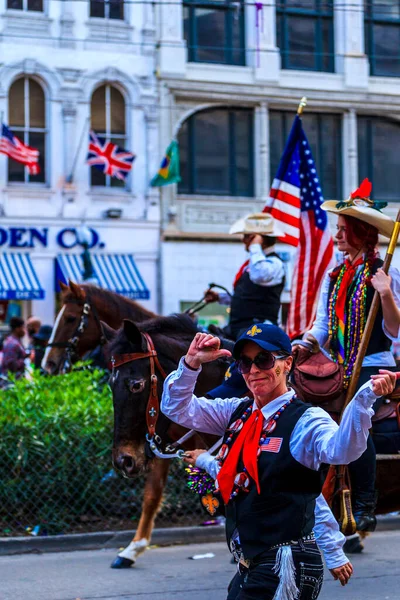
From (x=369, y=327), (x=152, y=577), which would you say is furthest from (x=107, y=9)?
(x=369, y=327)

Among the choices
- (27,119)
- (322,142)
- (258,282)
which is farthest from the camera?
(322,142)

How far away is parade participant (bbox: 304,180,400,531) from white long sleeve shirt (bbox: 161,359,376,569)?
1.70 m

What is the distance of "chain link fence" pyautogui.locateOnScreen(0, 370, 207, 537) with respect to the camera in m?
9.76

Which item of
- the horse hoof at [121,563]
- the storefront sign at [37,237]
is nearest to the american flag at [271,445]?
the horse hoof at [121,563]

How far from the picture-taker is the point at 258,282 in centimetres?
915

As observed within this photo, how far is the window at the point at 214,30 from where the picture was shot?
2580 cm

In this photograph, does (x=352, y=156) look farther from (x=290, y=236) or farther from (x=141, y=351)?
(x=141, y=351)

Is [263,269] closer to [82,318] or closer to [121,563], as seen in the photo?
[82,318]

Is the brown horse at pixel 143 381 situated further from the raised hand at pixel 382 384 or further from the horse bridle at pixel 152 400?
the raised hand at pixel 382 384

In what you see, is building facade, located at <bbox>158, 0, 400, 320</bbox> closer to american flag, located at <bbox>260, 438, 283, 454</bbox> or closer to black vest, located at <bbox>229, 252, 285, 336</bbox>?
black vest, located at <bbox>229, 252, 285, 336</bbox>

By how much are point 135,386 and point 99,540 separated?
11.4 ft

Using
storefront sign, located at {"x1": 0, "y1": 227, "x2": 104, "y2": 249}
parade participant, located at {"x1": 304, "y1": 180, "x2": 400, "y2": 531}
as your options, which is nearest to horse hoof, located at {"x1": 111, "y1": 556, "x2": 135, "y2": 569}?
parade participant, located at {"x1": 304, "y1": 180, "x2": 400, "y2": 531}

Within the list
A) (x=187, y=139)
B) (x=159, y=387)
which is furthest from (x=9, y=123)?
(x=159, y=387)

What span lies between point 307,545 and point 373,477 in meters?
2.15
